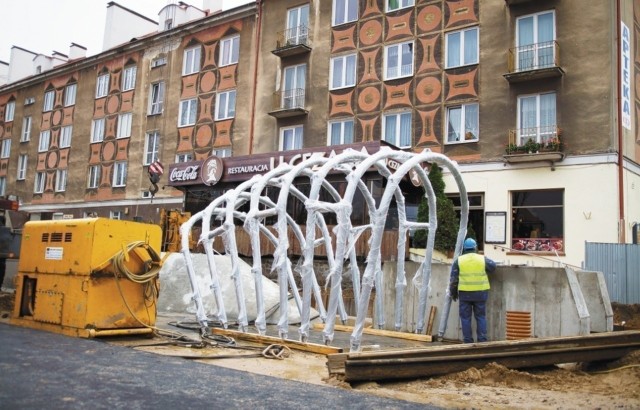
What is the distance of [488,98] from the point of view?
22.2 m

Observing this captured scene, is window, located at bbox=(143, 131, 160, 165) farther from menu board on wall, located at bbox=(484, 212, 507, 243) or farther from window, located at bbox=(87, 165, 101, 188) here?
menu board on wall, located at bbox=(484, 212, 507, 243)

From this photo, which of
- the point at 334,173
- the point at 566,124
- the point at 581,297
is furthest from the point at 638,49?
the point at 581,297

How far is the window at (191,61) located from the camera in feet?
106

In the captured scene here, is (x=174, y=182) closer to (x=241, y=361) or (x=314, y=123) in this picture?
(x=314, y=123)

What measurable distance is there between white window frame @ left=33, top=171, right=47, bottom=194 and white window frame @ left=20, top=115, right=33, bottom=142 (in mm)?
3510

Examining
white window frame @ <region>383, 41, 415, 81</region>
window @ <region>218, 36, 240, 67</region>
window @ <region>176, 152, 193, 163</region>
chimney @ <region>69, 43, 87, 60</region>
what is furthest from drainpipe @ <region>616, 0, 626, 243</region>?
chimney @ <region>69, 43, 87, 60</region>

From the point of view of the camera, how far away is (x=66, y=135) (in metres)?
39.7

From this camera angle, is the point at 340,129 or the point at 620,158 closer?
the point at 620,158

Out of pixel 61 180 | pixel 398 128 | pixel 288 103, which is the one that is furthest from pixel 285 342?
pixel 61 180

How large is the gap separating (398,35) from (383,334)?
16.6 metres

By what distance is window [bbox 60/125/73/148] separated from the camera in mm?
39312

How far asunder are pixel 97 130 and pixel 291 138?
1619cm

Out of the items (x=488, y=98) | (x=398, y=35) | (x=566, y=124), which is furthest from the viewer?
(x=398, y=35)

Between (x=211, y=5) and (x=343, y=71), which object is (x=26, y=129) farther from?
(x=343, y=71)
